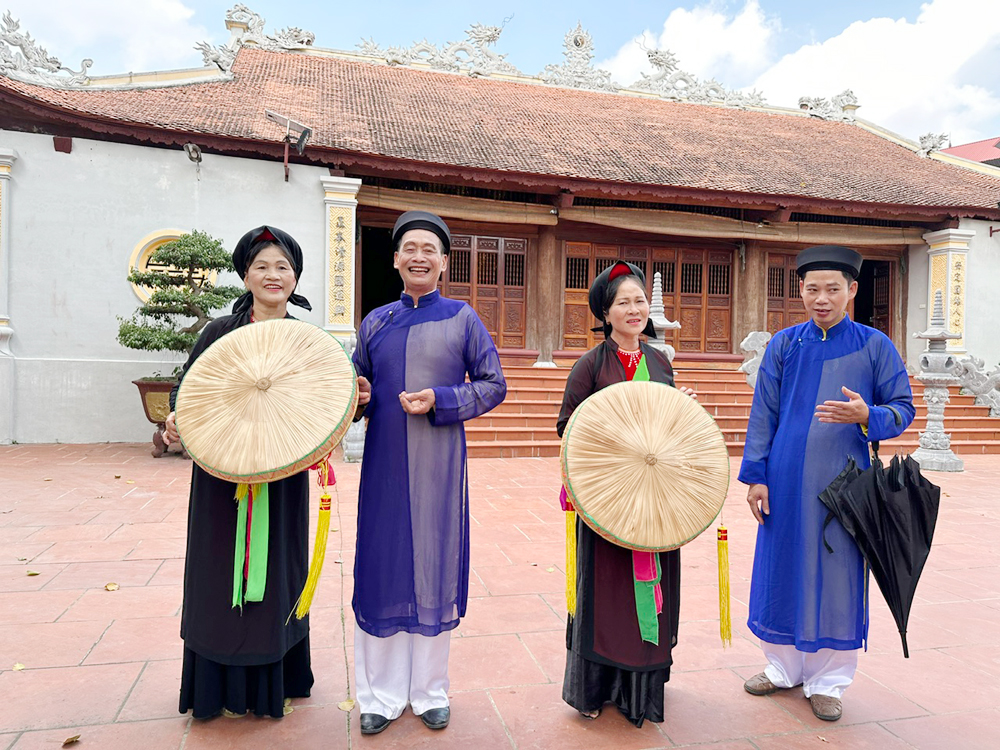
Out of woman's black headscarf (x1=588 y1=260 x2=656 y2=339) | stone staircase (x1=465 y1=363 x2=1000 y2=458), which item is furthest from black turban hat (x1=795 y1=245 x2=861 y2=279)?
stone staircase (x1=465 y1=363 x2=1000 y2=458)

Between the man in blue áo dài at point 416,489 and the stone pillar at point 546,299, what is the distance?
9.09m

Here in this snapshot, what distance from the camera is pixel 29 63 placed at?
28.1 feet

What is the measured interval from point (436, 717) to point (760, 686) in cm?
116

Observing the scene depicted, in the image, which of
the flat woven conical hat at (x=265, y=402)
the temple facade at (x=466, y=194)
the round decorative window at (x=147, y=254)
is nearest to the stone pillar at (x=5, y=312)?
the temple facade at (x=466, y=194)

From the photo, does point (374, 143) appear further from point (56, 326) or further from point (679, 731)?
point (679, 731)

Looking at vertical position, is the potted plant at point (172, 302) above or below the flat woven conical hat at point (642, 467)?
above

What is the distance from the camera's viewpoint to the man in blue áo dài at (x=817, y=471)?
2.15 m

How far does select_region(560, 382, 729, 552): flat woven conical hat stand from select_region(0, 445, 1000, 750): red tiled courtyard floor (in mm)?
675

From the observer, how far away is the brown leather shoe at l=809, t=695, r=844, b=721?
7.00 feet

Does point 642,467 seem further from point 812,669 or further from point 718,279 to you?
point 718,279

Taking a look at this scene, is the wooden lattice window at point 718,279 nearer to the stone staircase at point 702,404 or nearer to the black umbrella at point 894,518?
the stone staircase at point 702,404

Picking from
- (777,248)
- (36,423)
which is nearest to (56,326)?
(36,423)

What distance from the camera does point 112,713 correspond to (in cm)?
207

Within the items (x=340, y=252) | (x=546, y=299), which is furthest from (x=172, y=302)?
(x=546, y=299)
